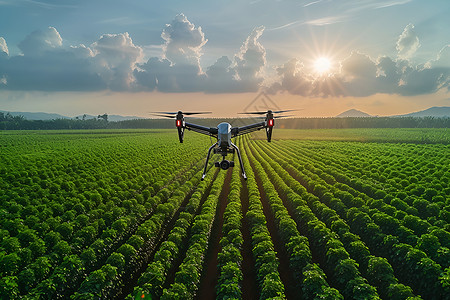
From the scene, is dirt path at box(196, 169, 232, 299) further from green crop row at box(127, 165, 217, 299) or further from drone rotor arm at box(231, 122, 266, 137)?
drone rotor arm at box(231, 122, 266, 137)

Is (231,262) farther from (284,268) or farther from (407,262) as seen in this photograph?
(407,262)

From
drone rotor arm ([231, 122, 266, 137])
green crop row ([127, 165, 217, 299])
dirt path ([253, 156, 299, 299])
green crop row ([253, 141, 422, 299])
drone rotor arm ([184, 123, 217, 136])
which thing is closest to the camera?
drone rotor arm ([231, 122, 266, 137])

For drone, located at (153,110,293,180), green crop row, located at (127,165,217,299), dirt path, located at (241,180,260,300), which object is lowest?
dirt path, located at (241,180,260,300)

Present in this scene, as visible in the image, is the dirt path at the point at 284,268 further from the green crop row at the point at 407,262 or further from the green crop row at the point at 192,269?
the green crop row at the point at 192,269

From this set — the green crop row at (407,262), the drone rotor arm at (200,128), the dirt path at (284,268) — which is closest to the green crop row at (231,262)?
the dirt path at (284,268)

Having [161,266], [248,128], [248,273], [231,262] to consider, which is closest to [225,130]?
[248,128]

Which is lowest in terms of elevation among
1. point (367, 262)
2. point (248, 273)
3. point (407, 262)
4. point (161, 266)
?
point (248, 273)

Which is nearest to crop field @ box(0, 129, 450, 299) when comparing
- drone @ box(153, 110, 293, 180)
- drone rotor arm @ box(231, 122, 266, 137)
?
drone @ box(153, 110, 293, 180)

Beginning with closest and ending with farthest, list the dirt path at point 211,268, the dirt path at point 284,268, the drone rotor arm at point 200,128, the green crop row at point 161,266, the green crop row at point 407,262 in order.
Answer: the drone rotor arm at point 200,128
the green crop row at point 161,266
the green crop row at point 407,262
the dirt path at point 284,268
the dirt path at point 211,268

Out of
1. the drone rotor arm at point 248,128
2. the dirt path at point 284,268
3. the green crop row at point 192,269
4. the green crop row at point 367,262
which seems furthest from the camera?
the dirt path at point 284,268

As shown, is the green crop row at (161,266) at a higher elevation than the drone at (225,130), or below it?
below

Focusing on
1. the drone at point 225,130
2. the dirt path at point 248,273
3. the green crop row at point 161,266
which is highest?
the drone at point 225,130

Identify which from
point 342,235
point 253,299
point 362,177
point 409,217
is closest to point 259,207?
point 342,235
